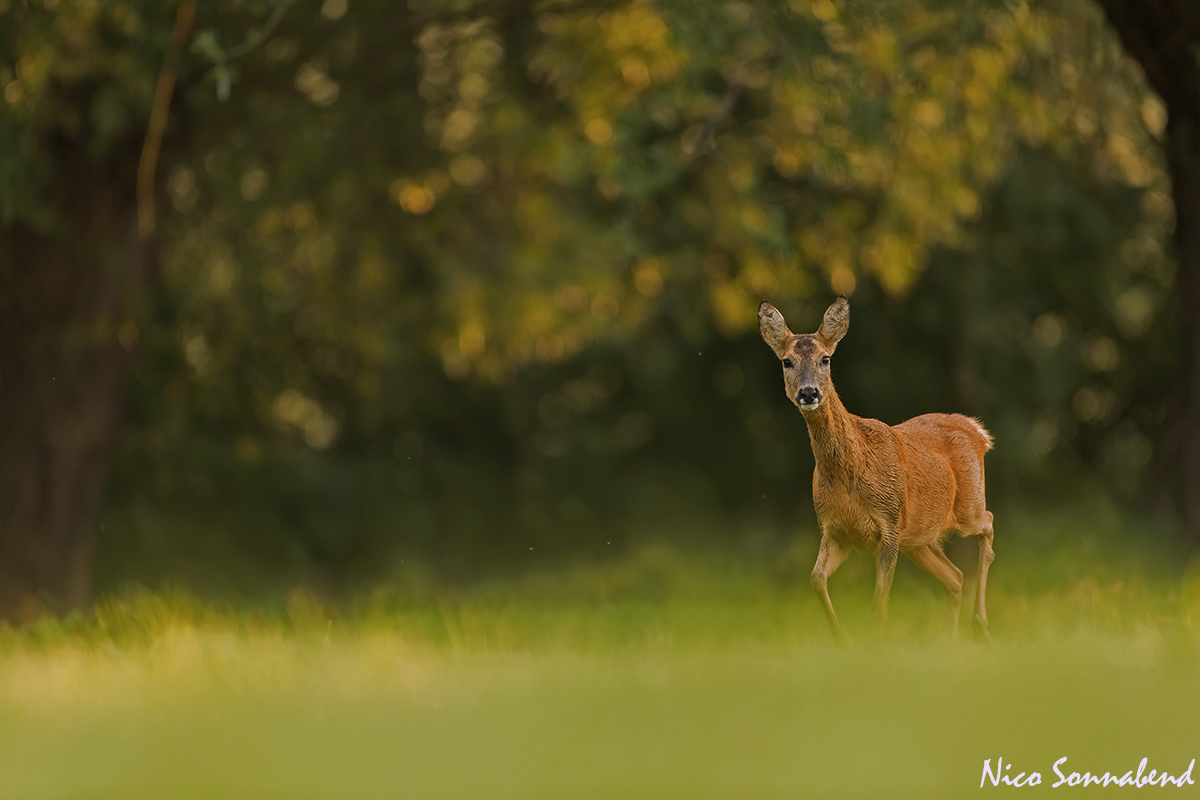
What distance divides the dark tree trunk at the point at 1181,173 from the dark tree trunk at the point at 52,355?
7126mm

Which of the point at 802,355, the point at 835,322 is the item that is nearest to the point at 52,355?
the point at 802,355

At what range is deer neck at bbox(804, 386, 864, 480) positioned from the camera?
3781 mm

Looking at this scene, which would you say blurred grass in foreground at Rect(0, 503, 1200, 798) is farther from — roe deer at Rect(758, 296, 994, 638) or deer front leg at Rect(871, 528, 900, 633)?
roe deer at Rect(758, 296, 994, 638)

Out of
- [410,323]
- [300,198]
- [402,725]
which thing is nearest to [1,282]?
[300,198]

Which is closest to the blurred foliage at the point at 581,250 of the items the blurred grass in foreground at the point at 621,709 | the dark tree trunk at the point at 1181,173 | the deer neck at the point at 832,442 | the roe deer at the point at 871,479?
the dark tree trunk at the point at 1181,173

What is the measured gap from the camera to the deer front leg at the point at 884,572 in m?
3.61

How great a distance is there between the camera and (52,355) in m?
10.2

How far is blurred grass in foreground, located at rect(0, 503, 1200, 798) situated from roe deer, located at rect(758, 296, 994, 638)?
0.30 meters

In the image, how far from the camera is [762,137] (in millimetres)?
12289

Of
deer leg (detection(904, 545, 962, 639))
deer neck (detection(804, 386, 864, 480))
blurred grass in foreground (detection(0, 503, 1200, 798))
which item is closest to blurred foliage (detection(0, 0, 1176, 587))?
blurred grass in foreground (detection(0, 503, 1200, 798))

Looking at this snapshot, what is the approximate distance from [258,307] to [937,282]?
7206 millimetres

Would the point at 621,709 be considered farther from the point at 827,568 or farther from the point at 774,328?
the point at 774,328

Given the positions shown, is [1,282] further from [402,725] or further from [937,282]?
[937,282]

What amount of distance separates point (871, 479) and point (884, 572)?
26 cm
